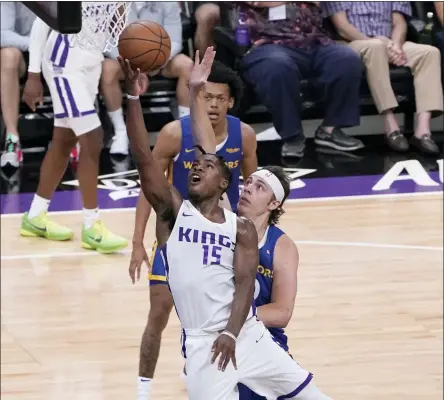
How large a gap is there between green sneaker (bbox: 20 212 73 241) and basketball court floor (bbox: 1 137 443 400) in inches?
3.9

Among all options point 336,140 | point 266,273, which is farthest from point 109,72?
point 266,273

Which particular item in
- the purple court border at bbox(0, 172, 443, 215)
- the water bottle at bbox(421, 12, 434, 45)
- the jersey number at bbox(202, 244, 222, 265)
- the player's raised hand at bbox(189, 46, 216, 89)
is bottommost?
the purple court border at bbox(0, 172, 443, 215)

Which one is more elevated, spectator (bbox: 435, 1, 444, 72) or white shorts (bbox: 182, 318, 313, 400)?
white shorts (bbox: 182, 318, 313, 400)

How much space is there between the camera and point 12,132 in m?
8.99

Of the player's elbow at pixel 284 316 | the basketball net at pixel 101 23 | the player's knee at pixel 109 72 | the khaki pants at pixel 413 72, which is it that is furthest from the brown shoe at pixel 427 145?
the player's elbow at pixel 284 316

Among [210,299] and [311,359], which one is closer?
[210,299]

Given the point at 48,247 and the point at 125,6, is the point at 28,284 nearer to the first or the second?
the point at 48,247

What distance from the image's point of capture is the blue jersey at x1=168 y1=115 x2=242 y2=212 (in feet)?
16.4

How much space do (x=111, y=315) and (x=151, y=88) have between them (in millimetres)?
3552

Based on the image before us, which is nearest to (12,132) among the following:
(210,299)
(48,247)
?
(48,247)

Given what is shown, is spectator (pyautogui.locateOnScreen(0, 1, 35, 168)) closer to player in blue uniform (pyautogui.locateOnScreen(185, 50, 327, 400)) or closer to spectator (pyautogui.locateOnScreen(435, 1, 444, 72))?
spectator (pyautogui.locateOnScreen(435, 1, 444, 72))

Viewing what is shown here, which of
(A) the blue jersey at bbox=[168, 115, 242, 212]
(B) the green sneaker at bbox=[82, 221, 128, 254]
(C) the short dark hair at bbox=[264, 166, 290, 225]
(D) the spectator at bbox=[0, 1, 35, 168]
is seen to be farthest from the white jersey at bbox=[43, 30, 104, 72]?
(C) the short dark hair at bbox=[264, 166, 290, 225]

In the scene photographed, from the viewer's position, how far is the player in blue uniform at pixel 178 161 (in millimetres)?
4949

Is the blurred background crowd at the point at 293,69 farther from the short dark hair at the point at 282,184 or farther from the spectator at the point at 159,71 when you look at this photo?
the short dark hair at the point at 282,184
